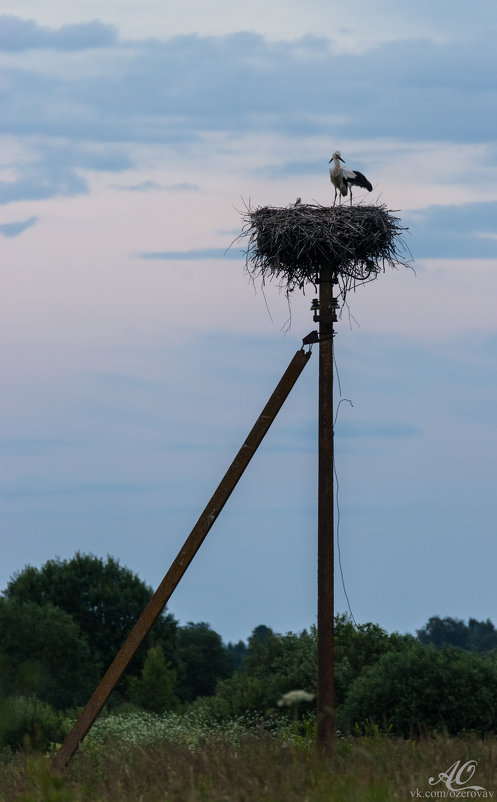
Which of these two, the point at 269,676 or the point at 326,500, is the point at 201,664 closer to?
the point at 269,676

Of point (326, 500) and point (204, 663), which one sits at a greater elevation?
point (326, 500)

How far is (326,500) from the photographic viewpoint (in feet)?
55.2

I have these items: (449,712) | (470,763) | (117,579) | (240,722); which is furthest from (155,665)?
(470,763)

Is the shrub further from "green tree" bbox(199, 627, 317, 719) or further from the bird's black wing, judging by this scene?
the bird's black wing

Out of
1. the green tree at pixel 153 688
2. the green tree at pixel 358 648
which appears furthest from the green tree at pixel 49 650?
the green tree at pixel 358 648

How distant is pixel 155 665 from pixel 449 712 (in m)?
29.3

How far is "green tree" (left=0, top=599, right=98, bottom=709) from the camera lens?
157ft

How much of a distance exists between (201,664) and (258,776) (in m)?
57.9

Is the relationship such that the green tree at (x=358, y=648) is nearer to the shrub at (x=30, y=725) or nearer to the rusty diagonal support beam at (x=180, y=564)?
the shrub at (x=30, y=725)

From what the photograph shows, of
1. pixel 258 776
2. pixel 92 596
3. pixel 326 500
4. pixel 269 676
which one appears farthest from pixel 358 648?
pixel 92 596

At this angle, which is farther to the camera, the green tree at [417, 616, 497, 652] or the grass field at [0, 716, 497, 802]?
the green tree at [417, 616, 497, 652]

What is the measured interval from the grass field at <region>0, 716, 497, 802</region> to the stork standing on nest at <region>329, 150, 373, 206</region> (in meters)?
10.4

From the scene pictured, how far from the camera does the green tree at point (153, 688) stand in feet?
167

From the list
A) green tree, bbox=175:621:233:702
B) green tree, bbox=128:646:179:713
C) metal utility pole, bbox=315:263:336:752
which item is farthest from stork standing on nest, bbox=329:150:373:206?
green tree, bbox=175:621:233:702
